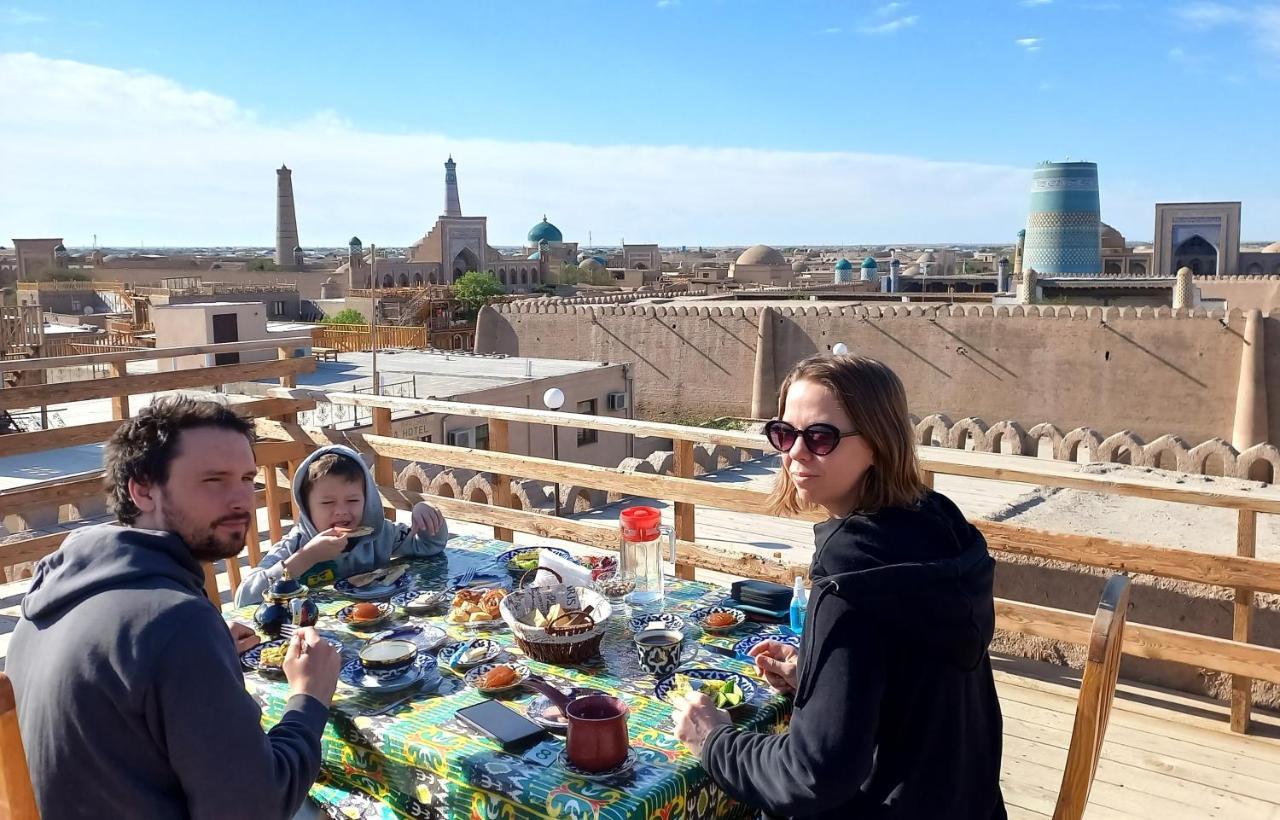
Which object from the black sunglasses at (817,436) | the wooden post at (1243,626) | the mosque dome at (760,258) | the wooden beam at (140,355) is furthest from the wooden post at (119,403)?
the mosque dome at (760,258)

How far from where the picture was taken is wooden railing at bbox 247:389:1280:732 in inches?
137

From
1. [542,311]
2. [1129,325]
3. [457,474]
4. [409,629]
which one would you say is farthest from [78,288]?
[409,629]

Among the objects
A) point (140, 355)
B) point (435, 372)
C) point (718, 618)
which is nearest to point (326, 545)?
point (718, 618)

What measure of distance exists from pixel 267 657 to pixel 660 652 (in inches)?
36.7

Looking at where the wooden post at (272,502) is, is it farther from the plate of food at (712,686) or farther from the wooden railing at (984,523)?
the plate of food at (712,686)

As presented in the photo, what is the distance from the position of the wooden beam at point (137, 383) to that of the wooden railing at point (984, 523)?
171 millimetres

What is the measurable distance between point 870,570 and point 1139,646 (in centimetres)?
233

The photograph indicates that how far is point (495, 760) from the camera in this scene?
6.46ft

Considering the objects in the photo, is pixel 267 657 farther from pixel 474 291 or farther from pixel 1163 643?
pixel 474 291

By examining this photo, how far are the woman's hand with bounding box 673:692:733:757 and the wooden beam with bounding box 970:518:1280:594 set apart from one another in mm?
2052

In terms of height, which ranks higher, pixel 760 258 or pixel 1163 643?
pixel 760 258

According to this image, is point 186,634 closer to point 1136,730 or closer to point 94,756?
point 94,756

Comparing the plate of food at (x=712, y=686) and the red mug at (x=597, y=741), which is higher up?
the red mug at (x=597, y=741)

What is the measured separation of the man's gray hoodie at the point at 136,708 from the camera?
1578mm
